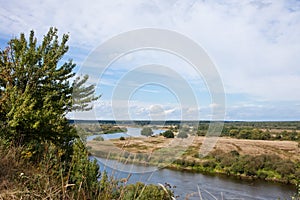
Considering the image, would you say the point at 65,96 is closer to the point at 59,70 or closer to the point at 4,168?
the point at 59,70

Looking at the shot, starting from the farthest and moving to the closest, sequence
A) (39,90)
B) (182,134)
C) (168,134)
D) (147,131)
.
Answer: (39,90)
(182,134)
(168,134)
(147,131)

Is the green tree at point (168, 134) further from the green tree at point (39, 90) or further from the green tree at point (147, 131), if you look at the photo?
the green tree at point (39, 90)

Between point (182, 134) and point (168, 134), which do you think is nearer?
point (168, 134)

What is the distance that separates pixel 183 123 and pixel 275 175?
144 ft

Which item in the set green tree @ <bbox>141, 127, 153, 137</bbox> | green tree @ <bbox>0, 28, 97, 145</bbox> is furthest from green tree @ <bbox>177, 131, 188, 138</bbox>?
green tree @ <bbox>0, 28, 97, 145</bbox>

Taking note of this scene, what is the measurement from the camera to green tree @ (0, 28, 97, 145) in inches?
406

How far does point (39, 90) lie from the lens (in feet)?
38.0

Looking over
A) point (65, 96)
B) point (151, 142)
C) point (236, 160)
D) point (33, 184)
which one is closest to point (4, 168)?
point (33, 184)

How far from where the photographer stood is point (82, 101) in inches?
485

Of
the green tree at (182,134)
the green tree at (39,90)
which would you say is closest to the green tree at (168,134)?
the green tree at (182,134)

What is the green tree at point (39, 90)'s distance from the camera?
10.3m

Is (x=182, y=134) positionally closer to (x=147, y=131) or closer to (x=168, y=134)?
(x=168, y=134)

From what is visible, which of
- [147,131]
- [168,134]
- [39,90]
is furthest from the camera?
[39,90]

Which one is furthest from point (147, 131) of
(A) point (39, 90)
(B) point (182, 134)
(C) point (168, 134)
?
(A) point (39, 90)
